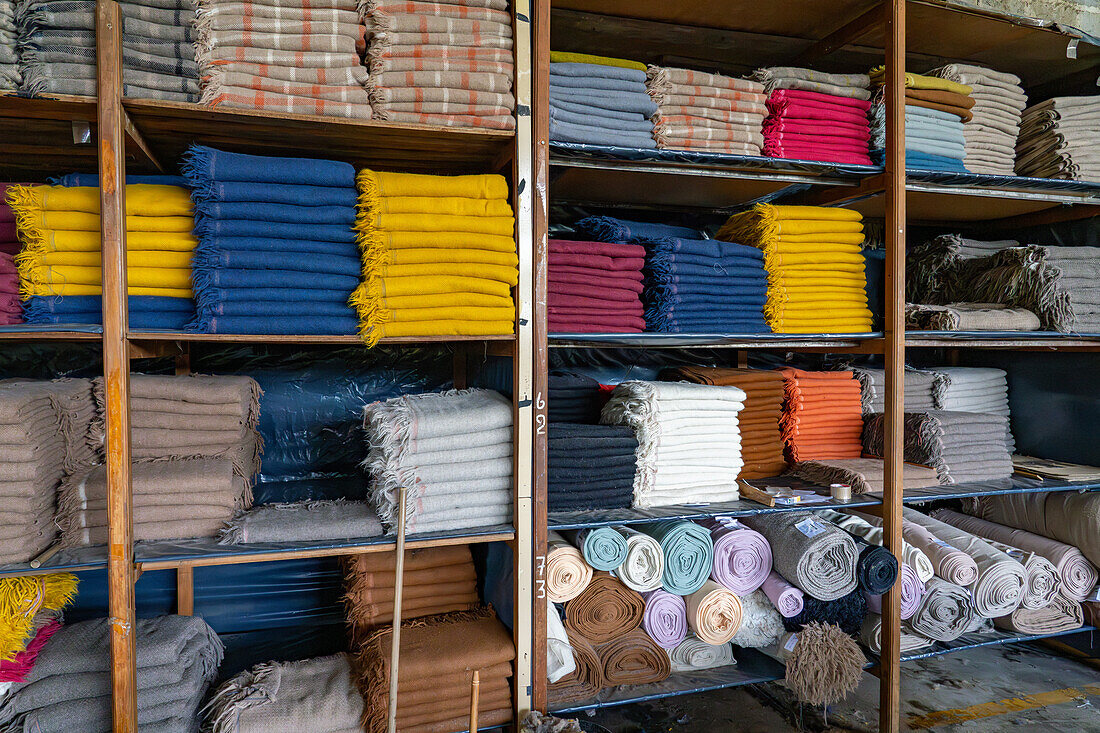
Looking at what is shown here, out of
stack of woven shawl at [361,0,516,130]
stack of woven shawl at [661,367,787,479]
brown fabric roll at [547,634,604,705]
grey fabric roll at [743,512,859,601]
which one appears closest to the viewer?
stack of woven shawl at [361,0,516,130]

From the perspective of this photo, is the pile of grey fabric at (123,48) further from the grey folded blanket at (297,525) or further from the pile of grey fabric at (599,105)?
the grey folded blanket at (297,525)

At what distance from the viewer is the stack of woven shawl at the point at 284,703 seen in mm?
1834

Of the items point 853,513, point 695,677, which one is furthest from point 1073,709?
point 695,677

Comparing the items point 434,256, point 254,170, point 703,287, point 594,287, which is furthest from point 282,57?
point 703,287

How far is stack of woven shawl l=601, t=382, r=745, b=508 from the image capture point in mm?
2234

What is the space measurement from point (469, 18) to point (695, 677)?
2.29m

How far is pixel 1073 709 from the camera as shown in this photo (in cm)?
260

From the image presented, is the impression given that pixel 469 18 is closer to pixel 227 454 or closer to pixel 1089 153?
pixel 227 454

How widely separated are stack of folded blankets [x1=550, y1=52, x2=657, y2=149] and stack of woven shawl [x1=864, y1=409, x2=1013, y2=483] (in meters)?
1.60

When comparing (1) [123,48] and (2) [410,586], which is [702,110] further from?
(2) [410,586]

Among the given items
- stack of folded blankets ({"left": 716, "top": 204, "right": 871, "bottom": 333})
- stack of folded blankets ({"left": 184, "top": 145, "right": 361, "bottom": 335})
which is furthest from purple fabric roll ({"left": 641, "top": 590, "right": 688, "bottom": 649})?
stack of folded blankets ({"left": 184, "top": 145, "right": 361, "bottom": 335})

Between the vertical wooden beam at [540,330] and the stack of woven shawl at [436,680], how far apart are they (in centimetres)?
11

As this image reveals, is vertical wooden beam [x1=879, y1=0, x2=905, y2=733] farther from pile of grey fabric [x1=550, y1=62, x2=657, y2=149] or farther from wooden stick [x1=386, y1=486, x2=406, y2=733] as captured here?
wooden stick [x1=386, y1=486, x2=406, y2=733]

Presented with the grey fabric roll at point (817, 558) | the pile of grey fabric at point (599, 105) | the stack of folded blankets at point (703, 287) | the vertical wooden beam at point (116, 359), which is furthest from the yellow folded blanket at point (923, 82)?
the vertical wooden beam at point (116, 359)
